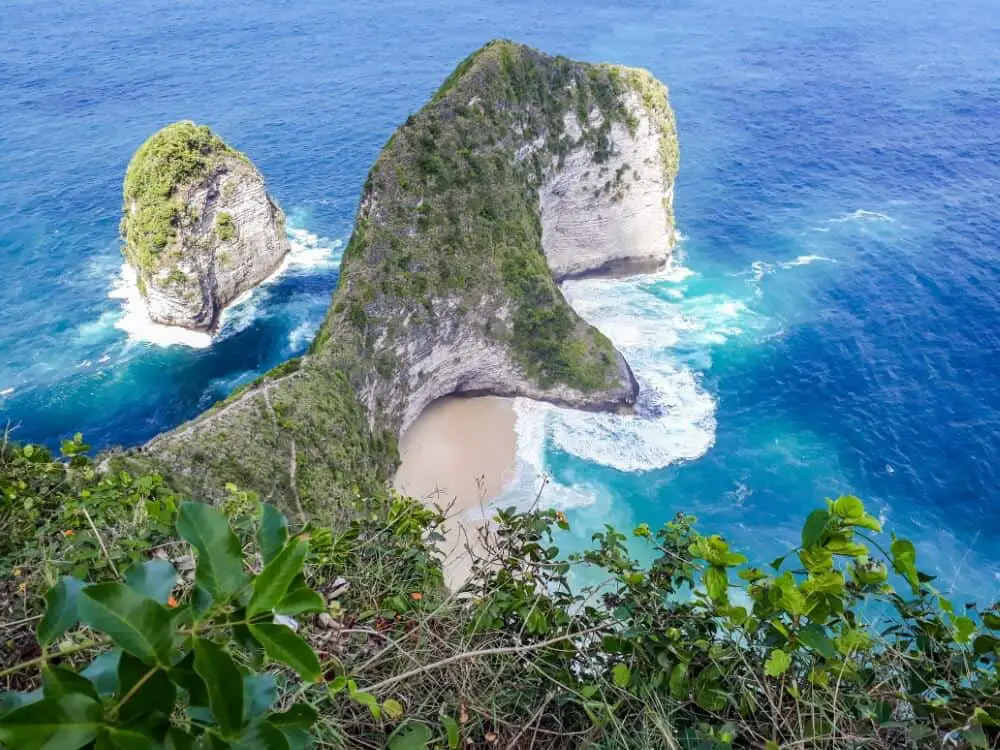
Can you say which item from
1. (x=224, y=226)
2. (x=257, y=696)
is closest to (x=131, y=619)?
(x=257, y=696)

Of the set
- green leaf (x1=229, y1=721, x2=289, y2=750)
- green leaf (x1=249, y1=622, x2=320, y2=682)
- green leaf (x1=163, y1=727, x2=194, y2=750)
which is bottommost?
green leaf (x1=229, y1=721, x2=289, y2=750)

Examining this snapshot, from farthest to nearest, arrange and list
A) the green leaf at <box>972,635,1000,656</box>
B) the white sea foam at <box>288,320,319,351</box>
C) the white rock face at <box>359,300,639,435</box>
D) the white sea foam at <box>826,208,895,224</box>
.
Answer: the white sea foam at <box>826,208,895,224</box>
the white sea foam at <box>288,320,319,351</box>
the white rock face at <box>359,300,639,435</box>
the green leaf at <box>972,635,1000,656</box>

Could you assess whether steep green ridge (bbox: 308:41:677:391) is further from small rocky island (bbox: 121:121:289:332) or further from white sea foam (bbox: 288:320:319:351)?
small rocky island (bbox: 121:121:289:332)

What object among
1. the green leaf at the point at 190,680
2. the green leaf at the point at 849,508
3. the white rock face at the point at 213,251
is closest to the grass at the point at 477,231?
the white rock face at the point at 213,251

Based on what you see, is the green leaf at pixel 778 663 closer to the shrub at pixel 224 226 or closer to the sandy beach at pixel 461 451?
the sandy beach at pixel 461 451

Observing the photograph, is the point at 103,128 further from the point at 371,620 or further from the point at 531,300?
the point at 371,620

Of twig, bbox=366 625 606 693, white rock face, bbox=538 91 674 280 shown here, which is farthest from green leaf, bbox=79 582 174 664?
white rock face, bbox=538 91 674 280
